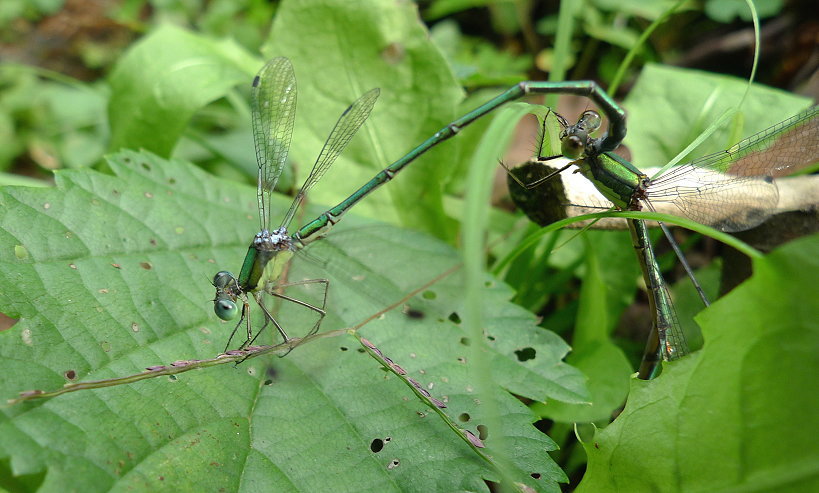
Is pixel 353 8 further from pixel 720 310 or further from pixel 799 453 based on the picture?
pixel 799 453

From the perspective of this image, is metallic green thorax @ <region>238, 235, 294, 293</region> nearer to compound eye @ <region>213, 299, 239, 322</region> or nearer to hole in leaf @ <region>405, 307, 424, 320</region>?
compound eye @ <region>213, 299, 239, 322</region>

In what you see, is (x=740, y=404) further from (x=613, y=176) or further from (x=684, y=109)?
(x=684, y=109)

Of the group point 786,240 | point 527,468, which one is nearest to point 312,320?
point 527,468

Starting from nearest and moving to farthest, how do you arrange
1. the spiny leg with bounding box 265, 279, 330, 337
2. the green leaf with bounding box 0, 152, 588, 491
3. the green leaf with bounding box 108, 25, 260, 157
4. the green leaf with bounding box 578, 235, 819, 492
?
the green leaf with bounding box 578, 235, 819, 492 < the green leaf with bounding box 0, 152, 588, 491 < the spiny leg with bounding box 265, 279, 330, 337 < the green leaf with bounding box 108, 25, 260, 157

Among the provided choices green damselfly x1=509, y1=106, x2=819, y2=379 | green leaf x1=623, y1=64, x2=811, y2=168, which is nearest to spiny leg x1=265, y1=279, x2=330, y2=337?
green damselfly x1=509, y1=106, x2=819, y2=379

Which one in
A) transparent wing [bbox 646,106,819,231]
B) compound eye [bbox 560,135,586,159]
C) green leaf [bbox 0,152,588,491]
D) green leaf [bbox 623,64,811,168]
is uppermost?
green leaf [bbox 623,64,811,168]

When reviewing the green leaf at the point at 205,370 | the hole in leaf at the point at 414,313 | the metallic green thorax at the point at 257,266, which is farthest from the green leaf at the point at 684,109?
the metallic green thorax at the point at 257,266

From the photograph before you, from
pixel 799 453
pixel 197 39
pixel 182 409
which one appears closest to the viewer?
pixel 799 453
